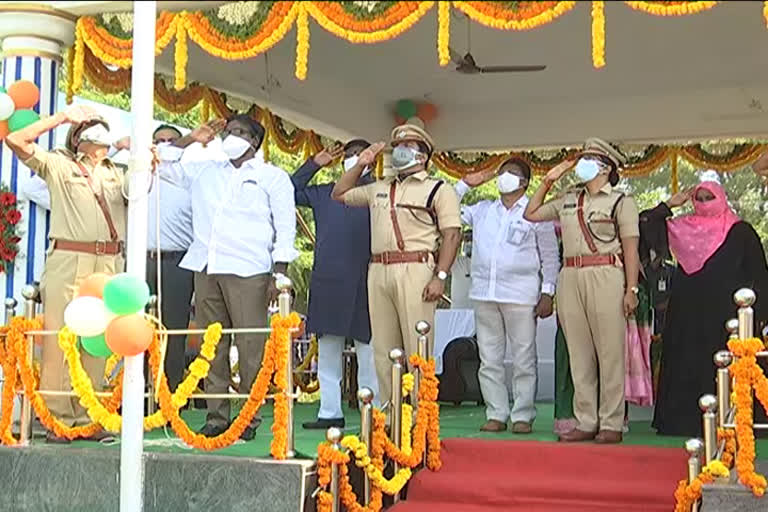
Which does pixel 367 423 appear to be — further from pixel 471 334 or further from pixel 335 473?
pixel 471 334

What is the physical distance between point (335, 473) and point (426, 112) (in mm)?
5764

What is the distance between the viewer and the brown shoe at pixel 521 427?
6.12 metres

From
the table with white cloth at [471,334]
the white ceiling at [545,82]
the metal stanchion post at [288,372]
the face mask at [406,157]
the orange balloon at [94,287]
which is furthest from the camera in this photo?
the table with white cloth at [471,334]

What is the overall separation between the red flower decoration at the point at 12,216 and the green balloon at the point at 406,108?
4253 millimetres

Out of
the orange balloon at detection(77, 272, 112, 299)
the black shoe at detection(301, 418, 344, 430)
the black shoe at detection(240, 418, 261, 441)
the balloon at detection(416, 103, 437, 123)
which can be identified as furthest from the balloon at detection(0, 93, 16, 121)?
the balloon at detection(416, 103, 437, 123)

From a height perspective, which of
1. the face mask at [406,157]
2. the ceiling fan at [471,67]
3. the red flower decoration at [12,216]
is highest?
the ceiling fan at [471,67]

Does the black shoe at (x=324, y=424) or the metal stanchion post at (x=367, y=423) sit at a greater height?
the metal stanchion post at (x=367, y=423)

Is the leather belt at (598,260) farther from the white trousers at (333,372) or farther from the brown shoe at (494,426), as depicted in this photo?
the white trousers at (333,372)

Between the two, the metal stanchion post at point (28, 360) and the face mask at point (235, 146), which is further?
the face mask at point (235, 146)

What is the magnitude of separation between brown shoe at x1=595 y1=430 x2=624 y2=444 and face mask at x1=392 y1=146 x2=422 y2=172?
6.00ft

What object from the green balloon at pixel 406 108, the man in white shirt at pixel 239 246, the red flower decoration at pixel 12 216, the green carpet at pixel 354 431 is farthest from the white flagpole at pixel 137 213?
the green balloon at pixel 406 108

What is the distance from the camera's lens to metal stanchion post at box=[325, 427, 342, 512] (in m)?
4.62

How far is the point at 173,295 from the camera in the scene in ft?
22.7

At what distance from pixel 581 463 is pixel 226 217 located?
2.32 meters
